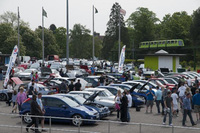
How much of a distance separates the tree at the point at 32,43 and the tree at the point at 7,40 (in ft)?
20.2

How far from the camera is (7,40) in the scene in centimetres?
7825

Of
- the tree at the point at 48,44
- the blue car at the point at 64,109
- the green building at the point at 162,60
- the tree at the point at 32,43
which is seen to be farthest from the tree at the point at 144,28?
the blue car at the point at 64,109

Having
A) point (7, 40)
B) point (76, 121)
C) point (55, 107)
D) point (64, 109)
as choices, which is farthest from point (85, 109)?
point (7, 40)

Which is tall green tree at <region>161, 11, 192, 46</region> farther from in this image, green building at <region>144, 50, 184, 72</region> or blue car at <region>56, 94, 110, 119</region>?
blue car at <region>56, 94, 110, 119</region>

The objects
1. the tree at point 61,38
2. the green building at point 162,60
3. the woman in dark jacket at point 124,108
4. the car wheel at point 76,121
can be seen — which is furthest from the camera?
the tree at point 61,38

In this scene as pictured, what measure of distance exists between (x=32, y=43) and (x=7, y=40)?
440 inches

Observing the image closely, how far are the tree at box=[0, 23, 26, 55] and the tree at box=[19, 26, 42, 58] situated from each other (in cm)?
615

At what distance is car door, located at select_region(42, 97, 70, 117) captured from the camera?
1472 cm

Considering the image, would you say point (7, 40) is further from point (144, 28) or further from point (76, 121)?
point (76, 121)

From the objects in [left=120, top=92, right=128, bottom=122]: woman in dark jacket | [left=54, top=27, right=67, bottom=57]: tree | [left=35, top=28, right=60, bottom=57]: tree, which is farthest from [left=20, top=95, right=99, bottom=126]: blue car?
[left=54, top=27, right=67, bottom=57]: tree

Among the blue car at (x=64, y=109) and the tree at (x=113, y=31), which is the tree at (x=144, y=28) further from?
the blue car at (x=64, y=109)

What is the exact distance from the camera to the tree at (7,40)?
A: 3086 inches

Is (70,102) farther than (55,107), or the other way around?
(70,102)

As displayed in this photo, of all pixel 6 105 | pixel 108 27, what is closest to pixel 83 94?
pixel 6 105
